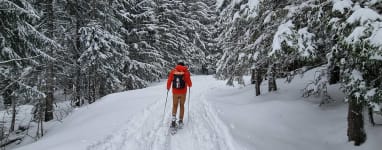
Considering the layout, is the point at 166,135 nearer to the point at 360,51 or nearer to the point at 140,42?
the point at 360,51

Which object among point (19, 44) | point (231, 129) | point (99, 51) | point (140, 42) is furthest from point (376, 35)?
point (140, 42)

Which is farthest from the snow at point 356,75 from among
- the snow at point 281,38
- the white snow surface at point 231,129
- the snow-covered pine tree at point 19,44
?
the snow-covered pine tree at point 19,44

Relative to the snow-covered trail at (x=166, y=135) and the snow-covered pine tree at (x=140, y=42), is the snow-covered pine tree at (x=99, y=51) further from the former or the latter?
the snow-covered trail at (x=166, y=135)

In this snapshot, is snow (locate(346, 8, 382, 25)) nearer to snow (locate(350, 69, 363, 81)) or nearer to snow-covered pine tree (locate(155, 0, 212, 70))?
snow (locate(350, 69, 363, 81))

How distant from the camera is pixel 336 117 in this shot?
839 cm

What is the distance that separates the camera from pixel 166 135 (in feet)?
26.2

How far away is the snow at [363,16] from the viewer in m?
4.53

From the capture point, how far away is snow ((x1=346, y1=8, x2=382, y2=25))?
4.53 m

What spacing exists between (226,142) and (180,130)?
1.78m

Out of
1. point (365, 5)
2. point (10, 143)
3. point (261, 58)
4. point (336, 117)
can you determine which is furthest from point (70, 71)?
point (365, 5)

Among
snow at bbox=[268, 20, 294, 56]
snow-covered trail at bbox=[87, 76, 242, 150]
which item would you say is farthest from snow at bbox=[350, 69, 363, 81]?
snow-covered trail at bbox=[87, 76, 242, 150]

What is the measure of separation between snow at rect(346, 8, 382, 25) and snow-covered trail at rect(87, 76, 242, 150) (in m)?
3.53

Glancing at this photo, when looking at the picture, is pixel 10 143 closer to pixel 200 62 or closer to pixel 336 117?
pixel 336 117

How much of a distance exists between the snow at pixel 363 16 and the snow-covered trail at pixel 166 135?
11.6ft
